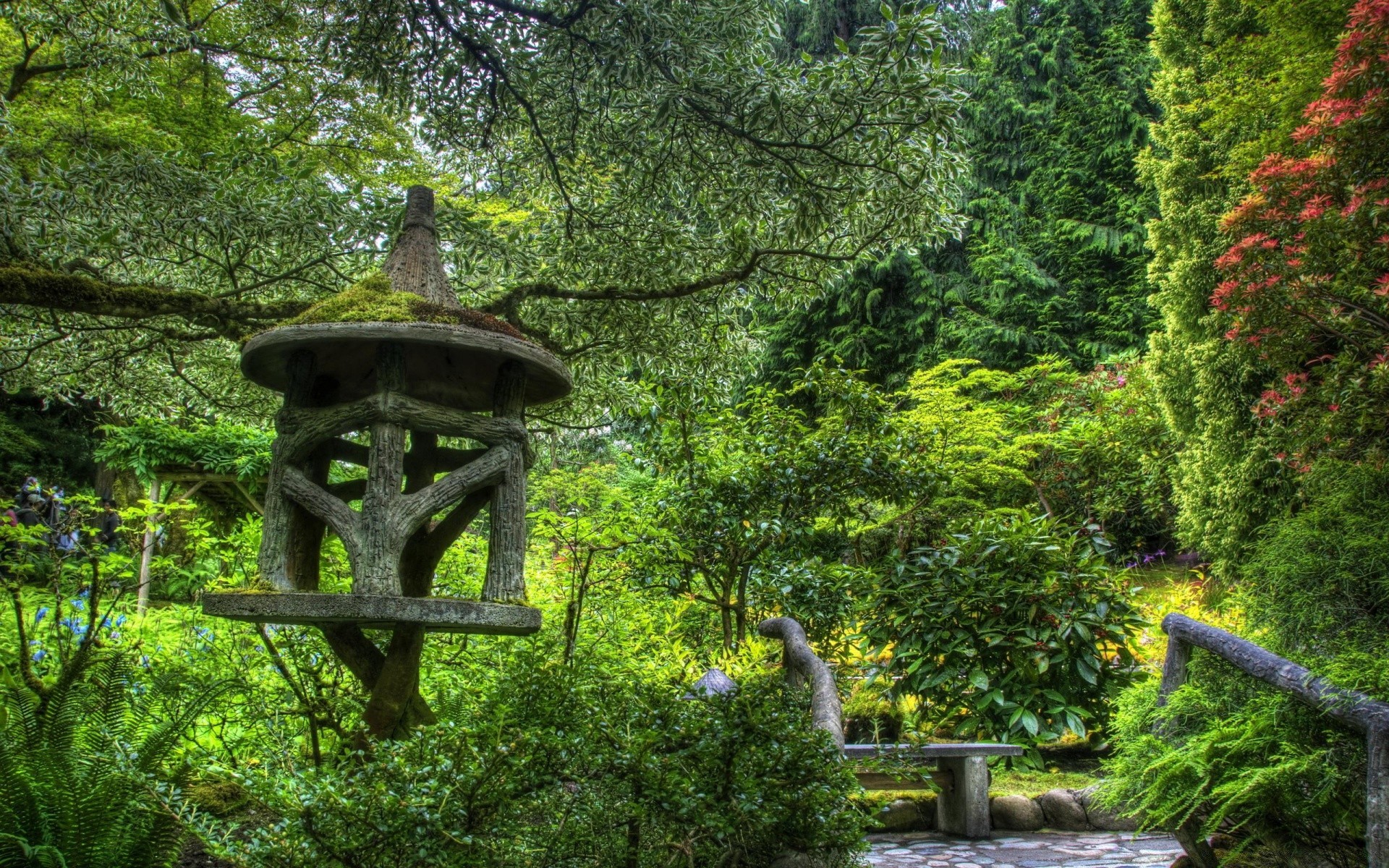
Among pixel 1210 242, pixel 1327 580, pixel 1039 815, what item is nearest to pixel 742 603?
pixel 1039 815

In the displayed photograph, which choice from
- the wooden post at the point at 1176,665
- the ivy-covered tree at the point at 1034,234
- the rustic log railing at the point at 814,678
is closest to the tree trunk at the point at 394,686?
the rustic log railing at the point at 814,678

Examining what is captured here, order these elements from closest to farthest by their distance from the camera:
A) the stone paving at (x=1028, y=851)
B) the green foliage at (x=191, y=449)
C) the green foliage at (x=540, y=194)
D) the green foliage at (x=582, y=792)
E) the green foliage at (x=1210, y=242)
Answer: the green foliage at (x=582, y=792) → the green foliage at (x=540, y=194) → the stone paving at (x=1028, y=851) → the green foliage at (x=1210, y=242) → the green foliage at (x=191, y=449)

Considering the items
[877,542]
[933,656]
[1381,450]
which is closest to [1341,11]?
[1381,450]

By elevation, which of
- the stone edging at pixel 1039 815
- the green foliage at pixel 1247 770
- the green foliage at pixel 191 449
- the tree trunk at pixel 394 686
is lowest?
the stone edging at pixel 1039 815

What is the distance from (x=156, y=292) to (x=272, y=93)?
6491 millimetres

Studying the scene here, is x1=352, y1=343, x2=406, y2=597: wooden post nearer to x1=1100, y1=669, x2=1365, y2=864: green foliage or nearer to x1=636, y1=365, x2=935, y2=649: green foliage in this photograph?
x1=1100, y1=669, x2=1365, y2=864: green foliage

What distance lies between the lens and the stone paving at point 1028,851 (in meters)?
4.28

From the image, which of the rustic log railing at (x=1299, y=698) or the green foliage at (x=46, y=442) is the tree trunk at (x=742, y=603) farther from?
the green foliage at (x=46, y=442)

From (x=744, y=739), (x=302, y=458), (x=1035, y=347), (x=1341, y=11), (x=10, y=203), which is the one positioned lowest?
(x=744, y=739)

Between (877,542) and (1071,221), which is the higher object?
(1071,221)

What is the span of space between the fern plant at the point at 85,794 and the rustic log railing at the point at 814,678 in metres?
1.57

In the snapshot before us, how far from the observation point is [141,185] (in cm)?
352

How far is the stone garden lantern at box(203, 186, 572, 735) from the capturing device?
228 cm

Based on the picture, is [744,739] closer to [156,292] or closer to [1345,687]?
[1345,687]
